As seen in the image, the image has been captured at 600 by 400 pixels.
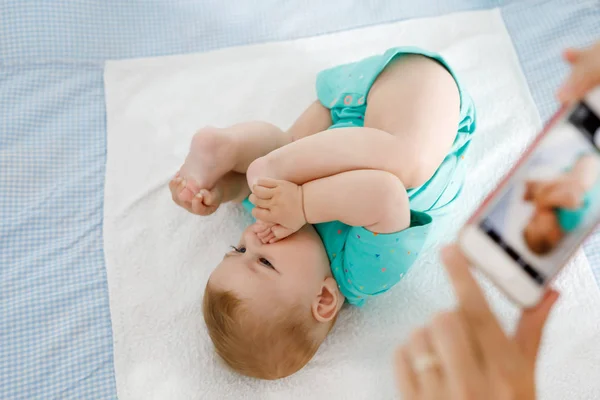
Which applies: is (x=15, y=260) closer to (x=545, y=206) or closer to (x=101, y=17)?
(x=101, y=17)

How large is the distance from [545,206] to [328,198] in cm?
42

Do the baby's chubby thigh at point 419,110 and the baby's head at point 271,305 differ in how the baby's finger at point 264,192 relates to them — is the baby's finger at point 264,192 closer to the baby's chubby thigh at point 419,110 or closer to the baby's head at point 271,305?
the baby's head at point 271,305

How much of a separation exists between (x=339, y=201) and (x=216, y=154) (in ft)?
0.83

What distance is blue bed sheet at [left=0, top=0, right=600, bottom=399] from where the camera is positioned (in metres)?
1.05

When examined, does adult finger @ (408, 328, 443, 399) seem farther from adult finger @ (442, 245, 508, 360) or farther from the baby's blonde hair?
the baby's blonde hair

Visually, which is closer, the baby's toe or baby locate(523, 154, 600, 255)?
baby locate(523, 154, 600, 255)

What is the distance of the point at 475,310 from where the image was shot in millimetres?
554

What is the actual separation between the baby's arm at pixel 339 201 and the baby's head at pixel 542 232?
0.35m

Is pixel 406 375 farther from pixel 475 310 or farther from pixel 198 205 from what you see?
pixel 198 205

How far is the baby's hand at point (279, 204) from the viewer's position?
3.01ft

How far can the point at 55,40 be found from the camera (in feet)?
4.22

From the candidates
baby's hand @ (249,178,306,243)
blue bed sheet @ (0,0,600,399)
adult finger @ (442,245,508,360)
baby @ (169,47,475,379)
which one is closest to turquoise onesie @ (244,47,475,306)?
baby @ (169,47,475,379)

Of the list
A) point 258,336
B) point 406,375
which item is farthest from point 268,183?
point 406,375

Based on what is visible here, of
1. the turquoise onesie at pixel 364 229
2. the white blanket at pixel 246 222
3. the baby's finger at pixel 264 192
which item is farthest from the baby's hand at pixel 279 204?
the white blanket at pixel 246 222
